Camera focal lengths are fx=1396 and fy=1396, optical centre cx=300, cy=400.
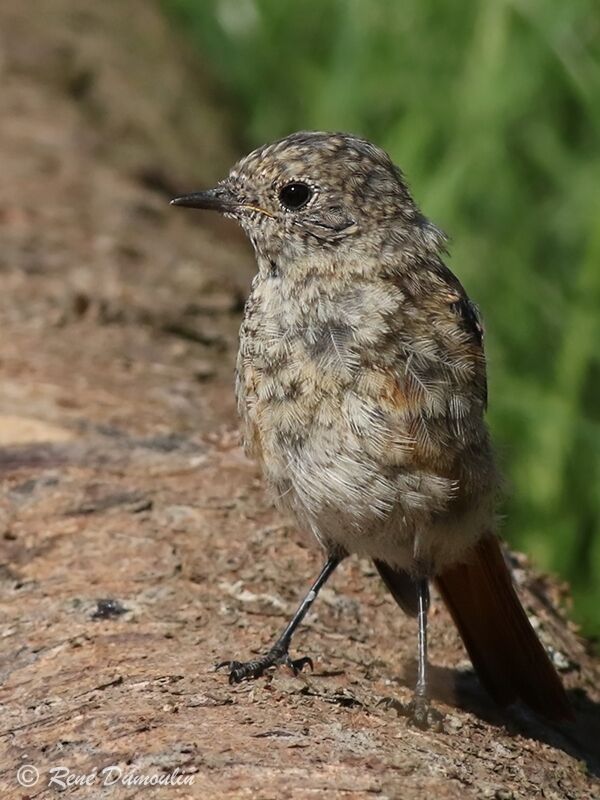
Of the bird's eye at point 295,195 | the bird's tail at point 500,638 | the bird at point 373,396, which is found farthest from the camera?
the bird's eye at point 295,195

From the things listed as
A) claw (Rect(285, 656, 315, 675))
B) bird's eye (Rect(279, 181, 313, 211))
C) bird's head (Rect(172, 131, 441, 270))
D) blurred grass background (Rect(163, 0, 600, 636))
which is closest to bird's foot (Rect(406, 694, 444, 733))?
claw (Rect(285, 656, 315, 675))

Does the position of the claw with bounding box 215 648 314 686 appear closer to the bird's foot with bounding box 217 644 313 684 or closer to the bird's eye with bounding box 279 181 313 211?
the bird's foot with bounding box 217 644 313 684

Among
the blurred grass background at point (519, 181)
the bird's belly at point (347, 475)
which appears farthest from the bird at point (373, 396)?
→ the blurred grass background at point (519, 181)

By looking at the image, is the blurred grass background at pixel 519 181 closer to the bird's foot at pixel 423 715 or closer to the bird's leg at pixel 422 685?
the bird's leg at pixel 422 685

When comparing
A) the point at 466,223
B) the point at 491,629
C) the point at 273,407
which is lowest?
the point at 491,629

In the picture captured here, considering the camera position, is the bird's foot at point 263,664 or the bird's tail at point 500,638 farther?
the bird's tail at point 500,638

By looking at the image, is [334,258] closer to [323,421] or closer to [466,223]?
[323,421]

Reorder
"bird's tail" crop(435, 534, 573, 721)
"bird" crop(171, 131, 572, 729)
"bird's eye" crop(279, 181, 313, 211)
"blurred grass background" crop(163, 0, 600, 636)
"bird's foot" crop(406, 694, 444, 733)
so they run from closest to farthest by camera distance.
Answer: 1. "bird's foot" crop(406, 694, 444, 733)
2. "bird" crop(171, 131, 572, 729)
3. "bird's tail" crop(435, 534, 573, 721)
4. "bird's eye" crop(279, 181, 313, 211)
5. "blurred grass background" crop(163, 0, 600, 636)

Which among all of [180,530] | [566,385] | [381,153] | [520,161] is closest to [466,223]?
[520,161]
